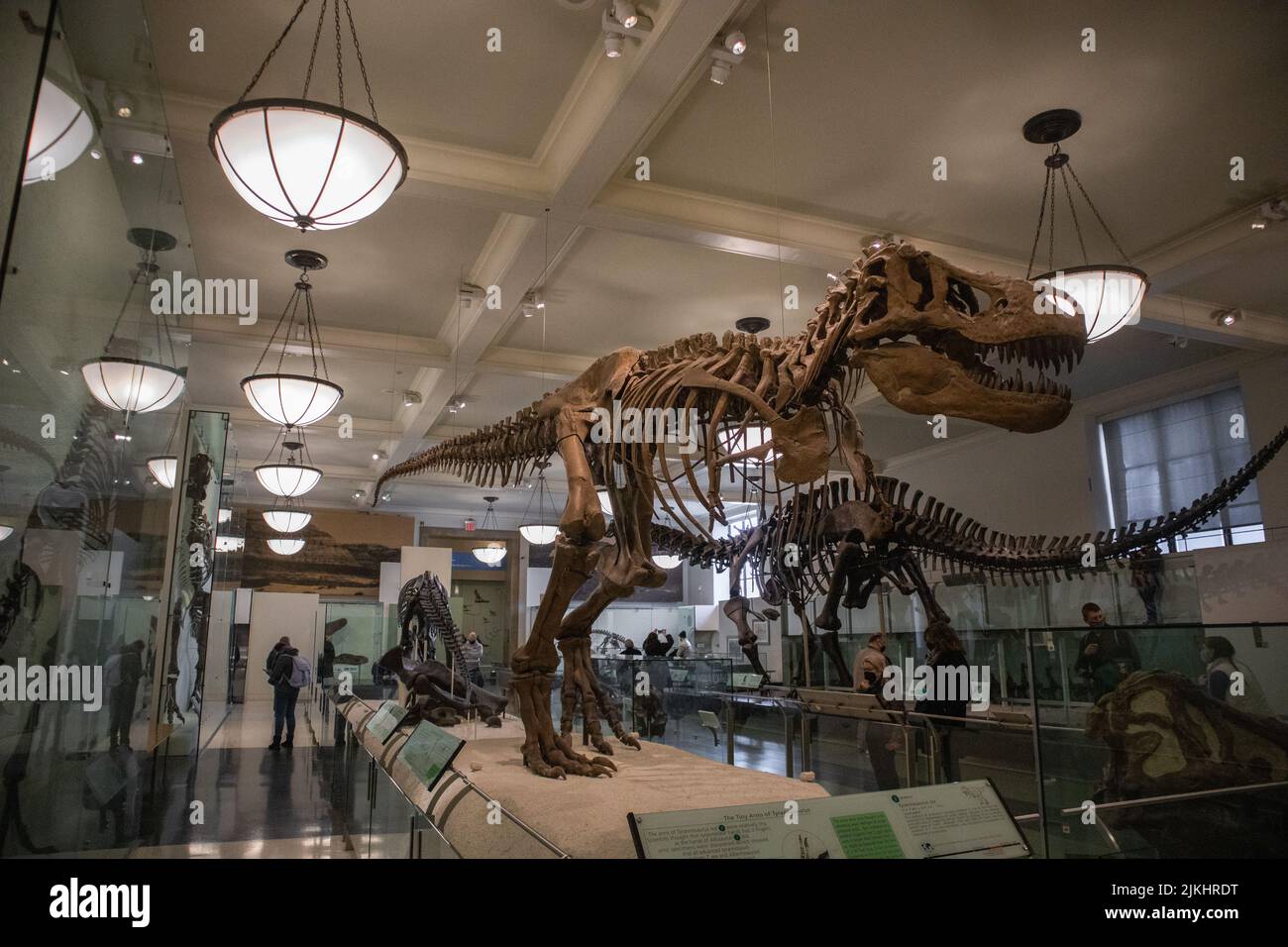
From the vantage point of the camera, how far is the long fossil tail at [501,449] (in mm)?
5070

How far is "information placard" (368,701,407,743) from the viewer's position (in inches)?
172

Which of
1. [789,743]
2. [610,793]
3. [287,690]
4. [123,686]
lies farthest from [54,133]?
[287,690]

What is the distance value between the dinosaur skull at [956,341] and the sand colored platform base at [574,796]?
1.53m

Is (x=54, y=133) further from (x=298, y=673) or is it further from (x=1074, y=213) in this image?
(x=298, y=673)

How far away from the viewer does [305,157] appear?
11.8 feet

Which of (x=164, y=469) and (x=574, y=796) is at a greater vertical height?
(x=164, y=469)

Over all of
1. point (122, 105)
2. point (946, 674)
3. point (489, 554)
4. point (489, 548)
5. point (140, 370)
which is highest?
point (122, 105)

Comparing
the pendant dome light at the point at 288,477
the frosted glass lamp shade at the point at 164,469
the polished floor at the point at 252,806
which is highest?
the pendant dome light at the point at 288,477

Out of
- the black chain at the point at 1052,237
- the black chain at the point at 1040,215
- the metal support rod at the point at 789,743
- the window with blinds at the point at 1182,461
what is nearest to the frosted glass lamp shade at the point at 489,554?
the window with blinds at the point at 1182,461

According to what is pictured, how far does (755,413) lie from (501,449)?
223cm

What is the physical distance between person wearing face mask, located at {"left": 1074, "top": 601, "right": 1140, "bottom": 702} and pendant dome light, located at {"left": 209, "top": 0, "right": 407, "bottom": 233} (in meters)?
3.54

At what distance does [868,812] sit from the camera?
214 cm

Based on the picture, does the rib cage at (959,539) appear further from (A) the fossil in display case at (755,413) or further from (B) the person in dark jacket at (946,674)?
(B) the person in dark jacket at (946,674)

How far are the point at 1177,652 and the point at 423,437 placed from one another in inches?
446
